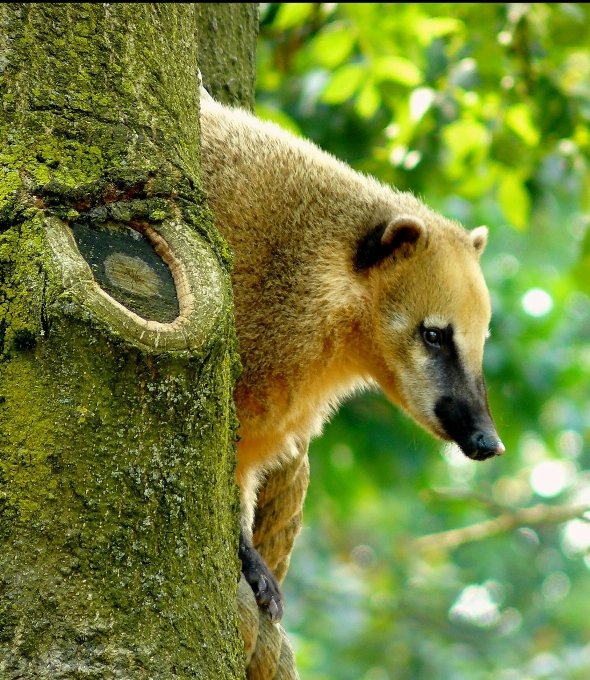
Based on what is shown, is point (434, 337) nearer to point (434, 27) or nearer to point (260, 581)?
point (260, 581)

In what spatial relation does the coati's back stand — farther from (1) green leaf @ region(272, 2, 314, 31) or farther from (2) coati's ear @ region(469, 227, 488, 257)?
(1) green leaf @ region(272, 2, 314, 31)

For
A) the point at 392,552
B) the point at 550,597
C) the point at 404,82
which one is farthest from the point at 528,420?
the point at 550,597

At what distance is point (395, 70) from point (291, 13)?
108cm

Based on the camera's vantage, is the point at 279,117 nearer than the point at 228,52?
No

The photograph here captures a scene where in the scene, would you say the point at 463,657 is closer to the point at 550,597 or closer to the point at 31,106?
the point at 550,597

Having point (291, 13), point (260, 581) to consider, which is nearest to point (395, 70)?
point (291, 13)

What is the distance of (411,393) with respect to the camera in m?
4.77

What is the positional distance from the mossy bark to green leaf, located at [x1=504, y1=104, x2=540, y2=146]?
15.9 feet

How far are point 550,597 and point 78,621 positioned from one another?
23.7 m

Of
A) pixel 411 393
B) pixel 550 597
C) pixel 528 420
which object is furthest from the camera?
pixel 550 597

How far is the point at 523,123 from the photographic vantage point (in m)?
7.27

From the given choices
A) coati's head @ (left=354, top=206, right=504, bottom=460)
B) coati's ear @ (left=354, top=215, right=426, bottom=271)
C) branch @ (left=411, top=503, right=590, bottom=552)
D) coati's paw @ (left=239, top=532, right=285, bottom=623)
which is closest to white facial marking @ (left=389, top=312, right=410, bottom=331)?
coati's head @ (left=354, top=206, right=504, bottom=460)

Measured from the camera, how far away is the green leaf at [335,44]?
6.48 meters

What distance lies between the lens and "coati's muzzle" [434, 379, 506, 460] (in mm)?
4648
